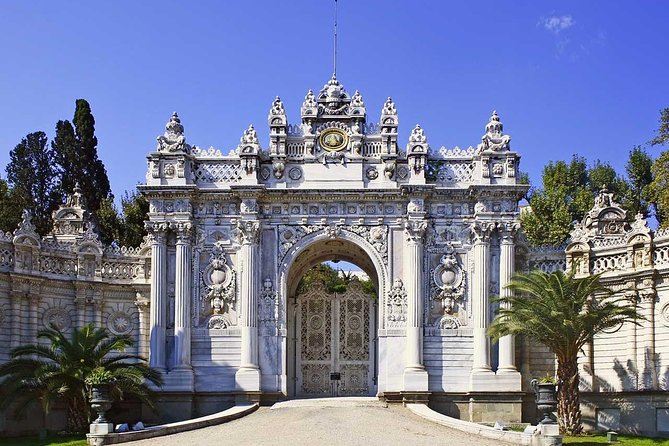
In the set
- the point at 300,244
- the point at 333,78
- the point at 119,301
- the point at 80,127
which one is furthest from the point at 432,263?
the point at 80,127

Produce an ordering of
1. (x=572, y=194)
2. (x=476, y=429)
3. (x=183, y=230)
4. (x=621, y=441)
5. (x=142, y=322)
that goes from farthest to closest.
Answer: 1. (x=572, y=194)
2. (x=142, y=322)
3. (x=183, y=230)
4. (x=621, y=441)
5. (x=476, y=429)

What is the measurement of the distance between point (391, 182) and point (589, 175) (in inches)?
1235

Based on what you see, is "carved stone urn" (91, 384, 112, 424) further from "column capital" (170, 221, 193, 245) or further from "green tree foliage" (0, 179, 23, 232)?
"green tree foliage" (0, 179, 23, 232)

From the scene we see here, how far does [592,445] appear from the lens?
27750 millimetres

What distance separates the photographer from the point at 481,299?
114 ft

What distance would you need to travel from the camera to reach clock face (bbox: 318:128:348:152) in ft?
118

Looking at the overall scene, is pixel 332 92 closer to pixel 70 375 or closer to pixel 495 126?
pixel 495 126

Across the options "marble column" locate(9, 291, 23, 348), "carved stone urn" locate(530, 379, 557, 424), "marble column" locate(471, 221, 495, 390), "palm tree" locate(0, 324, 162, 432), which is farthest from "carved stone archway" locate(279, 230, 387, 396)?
"carved stone urn" locate(530, 379, 557, 424)

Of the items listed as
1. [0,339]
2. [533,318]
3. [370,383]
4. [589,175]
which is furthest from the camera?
[589,175]

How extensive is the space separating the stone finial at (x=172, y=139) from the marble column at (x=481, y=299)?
11782 mm

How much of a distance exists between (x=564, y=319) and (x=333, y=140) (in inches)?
460

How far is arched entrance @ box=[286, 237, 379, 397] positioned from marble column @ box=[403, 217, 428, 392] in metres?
3.04

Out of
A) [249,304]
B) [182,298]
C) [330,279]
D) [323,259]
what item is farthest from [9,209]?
[330,279]

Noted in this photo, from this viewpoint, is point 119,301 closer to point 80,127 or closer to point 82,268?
point 82,268
